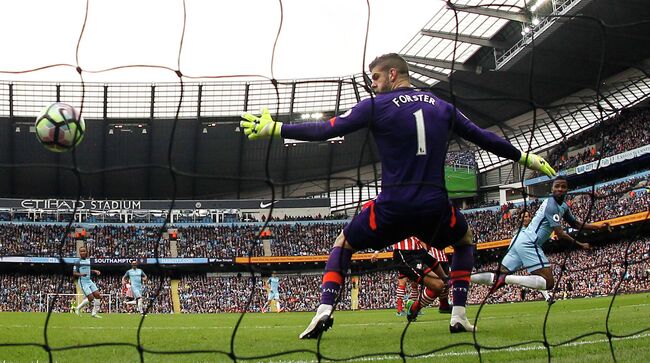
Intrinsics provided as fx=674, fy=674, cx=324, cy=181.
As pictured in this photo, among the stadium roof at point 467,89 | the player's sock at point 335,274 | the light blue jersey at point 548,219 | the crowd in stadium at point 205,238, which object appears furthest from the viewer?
the crowd in stadium at point 205,238

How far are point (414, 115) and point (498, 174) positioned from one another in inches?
1914

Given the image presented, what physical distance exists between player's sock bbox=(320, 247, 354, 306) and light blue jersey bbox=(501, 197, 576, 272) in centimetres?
449

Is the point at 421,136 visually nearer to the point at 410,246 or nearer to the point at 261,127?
the point at 261,127

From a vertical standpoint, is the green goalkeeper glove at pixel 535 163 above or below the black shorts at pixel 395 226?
above

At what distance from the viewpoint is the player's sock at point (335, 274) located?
18.0ft

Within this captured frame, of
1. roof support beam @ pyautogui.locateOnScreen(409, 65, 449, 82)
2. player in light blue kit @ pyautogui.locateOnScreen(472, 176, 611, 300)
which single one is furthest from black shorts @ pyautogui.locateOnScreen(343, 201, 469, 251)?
roof support beam @ pyautogui.locateOnScreen(409, 65, 449, 82)

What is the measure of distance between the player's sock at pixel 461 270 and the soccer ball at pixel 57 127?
402cm

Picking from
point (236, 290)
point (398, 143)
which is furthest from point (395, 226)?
point (236, 290)

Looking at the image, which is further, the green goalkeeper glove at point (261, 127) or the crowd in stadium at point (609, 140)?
the crowd in stadium at point (609, 140)

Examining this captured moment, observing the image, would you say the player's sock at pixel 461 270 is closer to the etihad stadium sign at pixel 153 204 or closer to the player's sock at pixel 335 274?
the player's sock at pixel 335 274

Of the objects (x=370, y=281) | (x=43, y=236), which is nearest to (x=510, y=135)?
(x=370, y=281)

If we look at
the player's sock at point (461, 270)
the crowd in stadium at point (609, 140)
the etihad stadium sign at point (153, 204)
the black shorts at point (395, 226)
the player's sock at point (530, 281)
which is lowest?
the player's sock at point (530, 281)

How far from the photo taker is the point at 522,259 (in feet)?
32.4

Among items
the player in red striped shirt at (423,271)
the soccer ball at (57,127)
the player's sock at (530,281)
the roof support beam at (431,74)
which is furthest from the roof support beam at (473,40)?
the soccer ball at (57,127)
